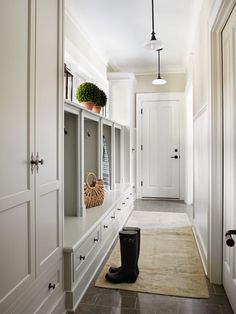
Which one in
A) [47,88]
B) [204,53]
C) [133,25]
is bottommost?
[47,88]

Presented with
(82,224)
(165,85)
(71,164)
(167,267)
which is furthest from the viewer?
(165,85)

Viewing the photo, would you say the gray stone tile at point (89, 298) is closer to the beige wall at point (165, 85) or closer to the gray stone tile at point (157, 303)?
the gray stone tile at point (157, 303)

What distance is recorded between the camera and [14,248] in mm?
1331

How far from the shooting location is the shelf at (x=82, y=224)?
2006 mm

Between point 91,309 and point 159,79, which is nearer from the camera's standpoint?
point 91,309

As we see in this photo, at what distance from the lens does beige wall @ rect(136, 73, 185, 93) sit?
19.2ft

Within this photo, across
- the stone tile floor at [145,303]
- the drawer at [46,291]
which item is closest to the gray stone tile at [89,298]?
the stone tile floor at [145,303]

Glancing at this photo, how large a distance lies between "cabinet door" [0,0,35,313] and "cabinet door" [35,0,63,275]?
0.31ft

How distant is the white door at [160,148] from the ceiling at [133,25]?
1027 millimetres

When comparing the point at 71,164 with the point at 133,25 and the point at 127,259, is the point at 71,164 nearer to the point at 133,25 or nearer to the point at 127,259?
the point at 127,259

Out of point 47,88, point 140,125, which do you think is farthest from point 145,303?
point 140,125

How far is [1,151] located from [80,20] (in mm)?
2971

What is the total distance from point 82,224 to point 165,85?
425cm

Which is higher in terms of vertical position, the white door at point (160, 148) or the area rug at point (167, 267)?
the white door at point (160, 148)
